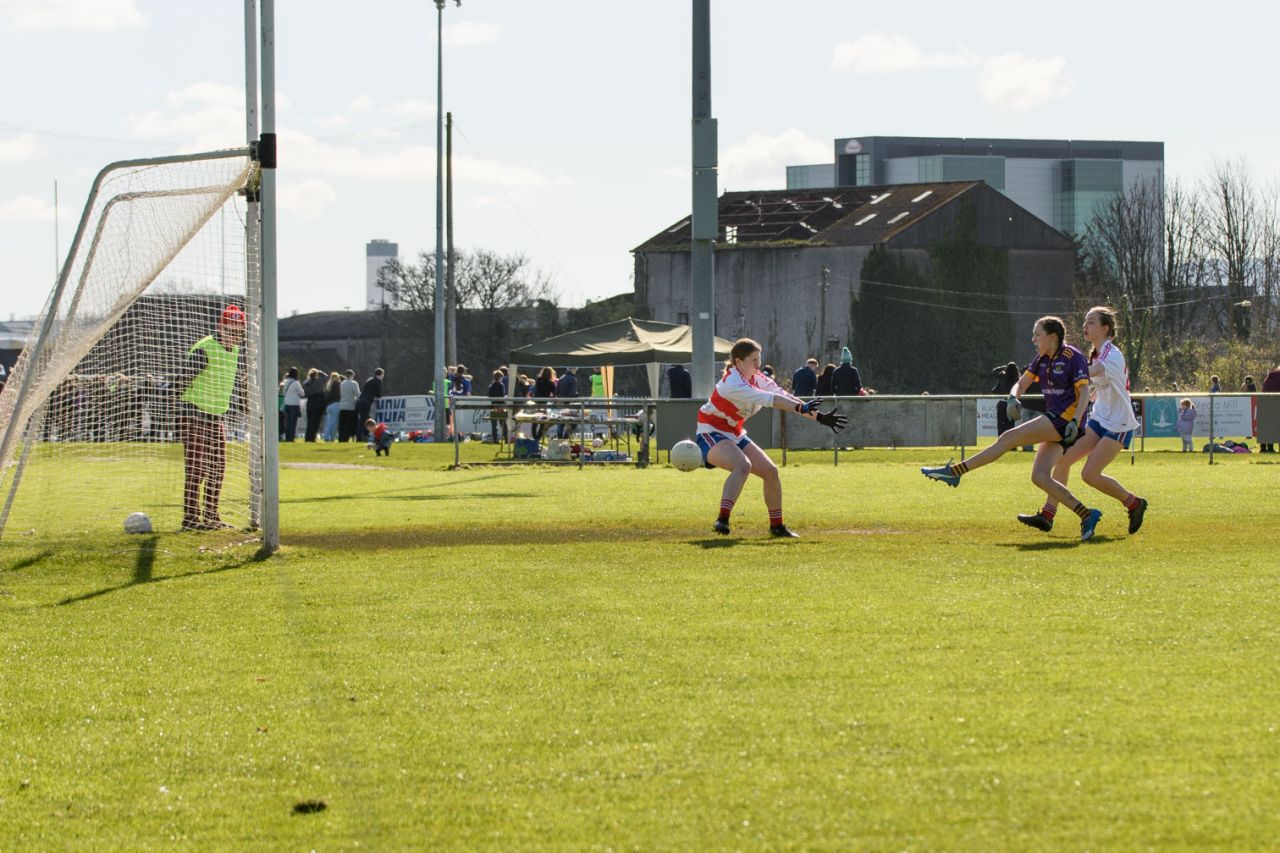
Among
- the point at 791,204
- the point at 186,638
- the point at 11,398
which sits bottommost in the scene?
the point at 186,638

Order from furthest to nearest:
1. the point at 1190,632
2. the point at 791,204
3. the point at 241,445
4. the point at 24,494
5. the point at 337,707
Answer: the point at 791,204
the point at 24,494
the point at 241,445
the point at 1190,632
the point at 337,707

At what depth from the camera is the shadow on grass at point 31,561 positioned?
461 inches

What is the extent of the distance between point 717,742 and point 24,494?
50.4ft

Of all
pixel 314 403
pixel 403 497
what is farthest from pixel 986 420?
pixel 314 403

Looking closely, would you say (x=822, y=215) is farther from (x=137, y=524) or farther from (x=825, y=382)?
(x=137, y=524)

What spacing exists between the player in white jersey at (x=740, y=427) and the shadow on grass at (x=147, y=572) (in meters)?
3.91

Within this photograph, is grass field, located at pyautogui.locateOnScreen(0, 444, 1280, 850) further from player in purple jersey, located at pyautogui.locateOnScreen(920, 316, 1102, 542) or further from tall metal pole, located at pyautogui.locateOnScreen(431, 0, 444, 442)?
tall metal pole, located at pyautogui.locateOnScreen(431, 0, 444, 442)

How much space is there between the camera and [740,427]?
14.0m

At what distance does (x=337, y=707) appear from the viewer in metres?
6.48

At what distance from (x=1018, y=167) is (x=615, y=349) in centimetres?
8289

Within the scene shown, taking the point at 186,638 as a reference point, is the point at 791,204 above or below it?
above

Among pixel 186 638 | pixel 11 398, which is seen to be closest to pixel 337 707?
pixel 186 638

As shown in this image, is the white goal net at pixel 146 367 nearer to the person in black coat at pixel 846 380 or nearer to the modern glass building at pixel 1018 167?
the person in black coat at pixel 846 380

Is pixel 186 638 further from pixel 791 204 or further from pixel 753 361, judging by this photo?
pixel 791 204
